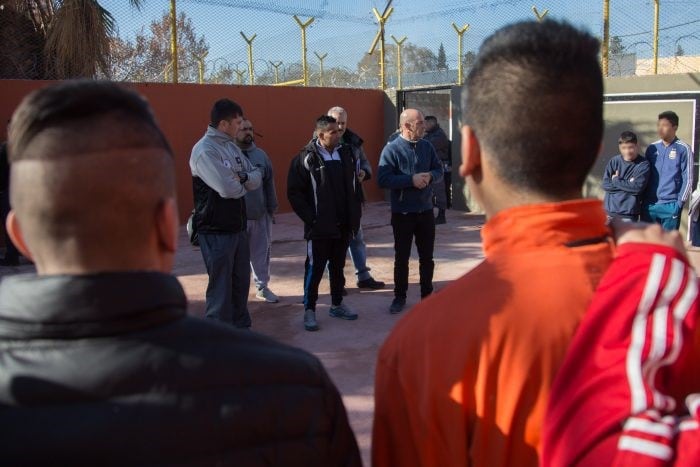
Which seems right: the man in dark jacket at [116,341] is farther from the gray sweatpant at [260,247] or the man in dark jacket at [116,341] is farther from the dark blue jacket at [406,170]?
the gray sweatpant at [260,247]

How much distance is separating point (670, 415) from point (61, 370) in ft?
3.52

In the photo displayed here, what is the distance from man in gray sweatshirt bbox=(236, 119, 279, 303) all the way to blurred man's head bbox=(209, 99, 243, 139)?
1158 millimetres

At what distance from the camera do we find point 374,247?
9.95 m

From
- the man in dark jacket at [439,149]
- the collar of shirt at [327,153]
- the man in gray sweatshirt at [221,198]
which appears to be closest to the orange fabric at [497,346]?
the man in gray sweatshirt at [221,198]

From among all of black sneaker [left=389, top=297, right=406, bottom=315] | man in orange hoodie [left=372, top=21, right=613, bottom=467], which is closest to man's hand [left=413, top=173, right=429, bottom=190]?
black sneaker [left=389, top=297, right=406, bottom=315]

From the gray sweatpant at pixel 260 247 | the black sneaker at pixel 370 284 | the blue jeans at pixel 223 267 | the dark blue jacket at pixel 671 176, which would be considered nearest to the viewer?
the blue jeans at pixel 223 267

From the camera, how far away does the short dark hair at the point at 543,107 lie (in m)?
1.37

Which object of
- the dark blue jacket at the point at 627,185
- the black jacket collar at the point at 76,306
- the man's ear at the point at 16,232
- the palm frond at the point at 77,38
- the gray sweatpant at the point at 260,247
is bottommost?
the gray sweatpant at the point at 260,247

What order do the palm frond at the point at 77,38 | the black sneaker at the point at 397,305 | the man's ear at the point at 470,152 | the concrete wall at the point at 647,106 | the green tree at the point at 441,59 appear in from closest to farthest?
1. the man's ear at the point at 470,152
2. the black sneaker at the point at 397,305
3. the concrete wall at the point at 647,106
4. the palm frond at the point at 77,38
5. the green tree at the point at 441,59

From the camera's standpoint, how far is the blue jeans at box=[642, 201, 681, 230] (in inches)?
290

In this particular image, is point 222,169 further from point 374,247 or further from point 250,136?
point 374,247

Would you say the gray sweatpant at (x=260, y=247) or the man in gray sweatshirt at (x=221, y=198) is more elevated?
the man in gray sweatshirt at (x=221, y=198)

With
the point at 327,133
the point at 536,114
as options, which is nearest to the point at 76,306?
the point at 536,114

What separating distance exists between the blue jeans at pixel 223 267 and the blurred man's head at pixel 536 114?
4.14m
